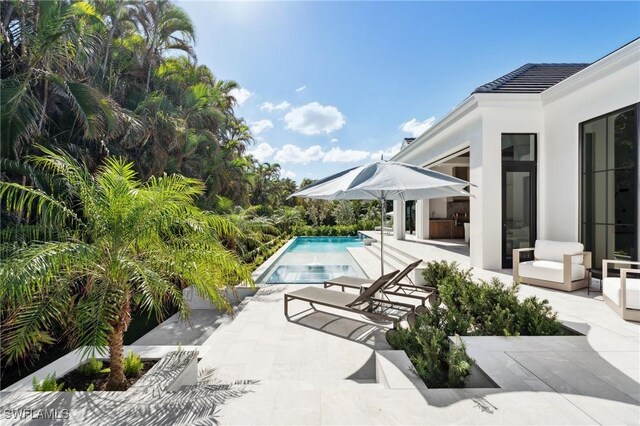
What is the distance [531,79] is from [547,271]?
6398 millimetres

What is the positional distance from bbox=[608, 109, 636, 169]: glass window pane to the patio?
139 inches

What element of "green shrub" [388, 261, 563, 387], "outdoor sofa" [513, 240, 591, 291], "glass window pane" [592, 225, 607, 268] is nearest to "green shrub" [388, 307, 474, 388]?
"green shrub" [388, 261, 563, 387]

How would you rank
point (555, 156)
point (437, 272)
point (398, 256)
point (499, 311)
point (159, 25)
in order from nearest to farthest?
1. point (499, 311)
2. point (437, 272)
3. point (555, 156)
4. point (398, 256)
5. point (159, 25)

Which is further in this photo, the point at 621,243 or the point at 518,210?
the point at 518,210

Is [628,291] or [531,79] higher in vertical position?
[531,79]

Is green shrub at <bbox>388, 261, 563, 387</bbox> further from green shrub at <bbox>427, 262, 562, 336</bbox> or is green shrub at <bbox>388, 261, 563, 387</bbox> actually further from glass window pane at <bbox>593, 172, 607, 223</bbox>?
glass window pane at <bbox>593, 172, 607, 223</bbox>

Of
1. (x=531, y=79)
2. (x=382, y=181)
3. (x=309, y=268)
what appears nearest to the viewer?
(x=382, y=181)

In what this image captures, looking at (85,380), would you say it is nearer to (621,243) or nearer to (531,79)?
(621,243)

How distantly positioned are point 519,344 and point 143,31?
1727 centimetres

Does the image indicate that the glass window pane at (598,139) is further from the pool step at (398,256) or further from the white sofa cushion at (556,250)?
the pool step at (398,256)

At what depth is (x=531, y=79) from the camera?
9.11m

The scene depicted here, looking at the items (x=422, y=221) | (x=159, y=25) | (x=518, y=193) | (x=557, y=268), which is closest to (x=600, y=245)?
(x=557, y=268)

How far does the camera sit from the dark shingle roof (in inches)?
324

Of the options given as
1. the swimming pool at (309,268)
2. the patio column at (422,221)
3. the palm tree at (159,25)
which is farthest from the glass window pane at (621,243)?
the palm tree at (159,25)
